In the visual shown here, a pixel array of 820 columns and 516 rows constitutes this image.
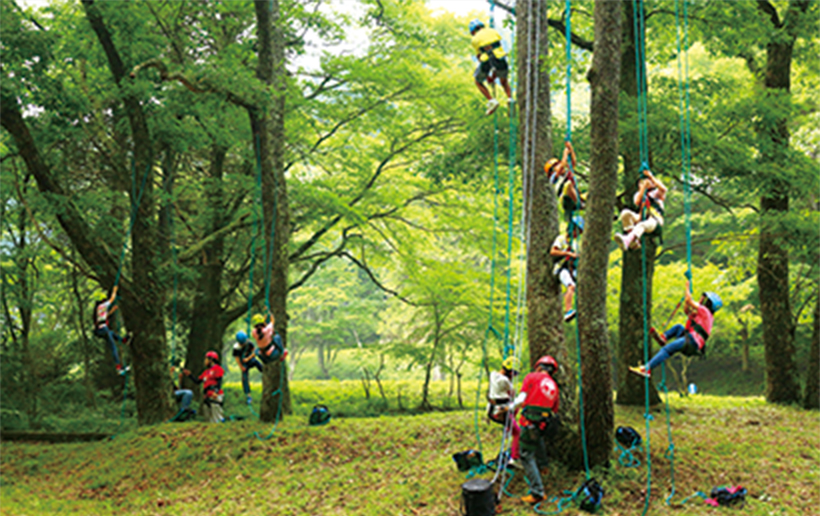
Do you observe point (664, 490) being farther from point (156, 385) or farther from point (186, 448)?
point (156, 385)

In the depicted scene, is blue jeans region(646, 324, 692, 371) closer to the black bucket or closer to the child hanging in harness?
the black bucket

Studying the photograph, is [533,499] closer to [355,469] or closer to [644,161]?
[355,469]

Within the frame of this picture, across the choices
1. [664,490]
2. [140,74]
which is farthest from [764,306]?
[140,74]

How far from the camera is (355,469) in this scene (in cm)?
814

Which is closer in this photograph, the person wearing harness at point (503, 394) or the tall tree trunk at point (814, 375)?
the person wearing harness at point (503, 394)

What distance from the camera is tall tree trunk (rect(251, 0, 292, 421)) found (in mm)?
9992

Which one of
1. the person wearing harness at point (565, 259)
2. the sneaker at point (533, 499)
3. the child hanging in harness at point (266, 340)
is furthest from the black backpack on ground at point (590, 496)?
the child hanging in harness at point (266, 340)

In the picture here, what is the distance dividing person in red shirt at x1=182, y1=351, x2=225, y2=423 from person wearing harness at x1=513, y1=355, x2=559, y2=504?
6354 mm

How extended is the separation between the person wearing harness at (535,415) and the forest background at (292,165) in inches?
83.5

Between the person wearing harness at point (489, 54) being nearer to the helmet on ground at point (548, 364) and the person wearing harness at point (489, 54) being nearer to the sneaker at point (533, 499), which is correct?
the helmet on ground at point (548, 364)

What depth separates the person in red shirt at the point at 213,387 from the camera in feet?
34.9

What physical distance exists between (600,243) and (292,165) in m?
9.66

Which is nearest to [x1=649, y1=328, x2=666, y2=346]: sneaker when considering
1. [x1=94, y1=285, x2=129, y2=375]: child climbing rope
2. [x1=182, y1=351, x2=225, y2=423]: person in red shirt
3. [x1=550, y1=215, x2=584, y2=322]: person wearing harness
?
[x1=550, y1=215, x2=584, y2=322]: person wearing harness

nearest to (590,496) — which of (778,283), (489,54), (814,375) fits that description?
(489,54)
